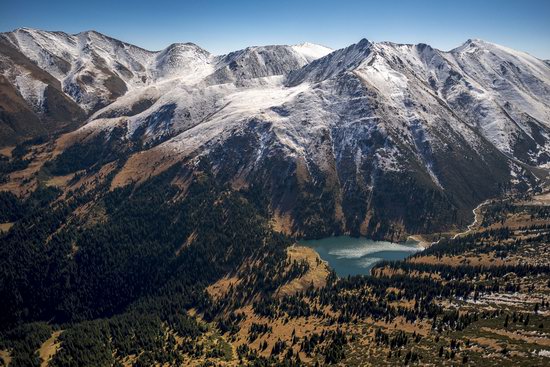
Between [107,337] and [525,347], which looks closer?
[525,347]

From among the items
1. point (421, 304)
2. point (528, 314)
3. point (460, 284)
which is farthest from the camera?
point (460, 284)

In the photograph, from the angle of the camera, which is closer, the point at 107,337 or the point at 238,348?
the point at 238,348

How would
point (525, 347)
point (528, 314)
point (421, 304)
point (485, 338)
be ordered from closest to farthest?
point (525, 347) → point (485, 338) → point (528, 314) → point (421, 304)

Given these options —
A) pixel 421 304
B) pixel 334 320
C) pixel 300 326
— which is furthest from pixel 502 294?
pixel 300 326

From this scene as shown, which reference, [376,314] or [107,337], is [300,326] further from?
[107,337]

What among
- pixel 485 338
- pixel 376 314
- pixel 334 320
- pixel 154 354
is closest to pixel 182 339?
pixel 154 354

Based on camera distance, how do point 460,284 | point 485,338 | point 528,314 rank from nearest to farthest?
point 485,338
point 528,314
point 460,284

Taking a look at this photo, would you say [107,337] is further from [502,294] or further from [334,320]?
[502,294]

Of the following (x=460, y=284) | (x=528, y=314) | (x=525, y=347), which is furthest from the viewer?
(x=460, y=284)

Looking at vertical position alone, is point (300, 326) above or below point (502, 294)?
below
